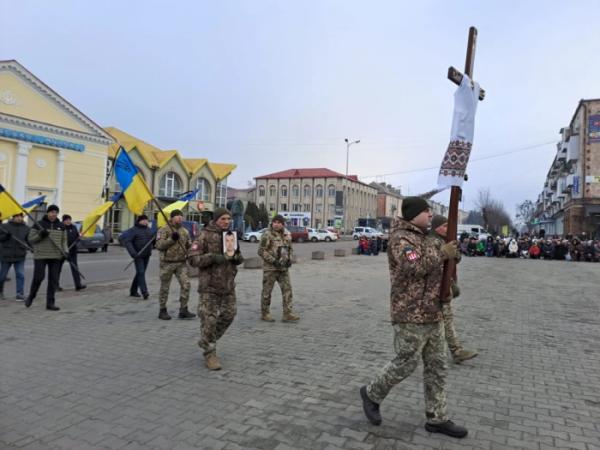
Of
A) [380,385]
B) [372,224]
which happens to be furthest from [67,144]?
[372,224]

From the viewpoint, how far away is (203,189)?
180 ft

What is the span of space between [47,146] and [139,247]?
2897cm

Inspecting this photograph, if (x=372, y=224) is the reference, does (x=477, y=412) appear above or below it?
below

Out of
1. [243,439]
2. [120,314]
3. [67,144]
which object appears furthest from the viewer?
[67,144]

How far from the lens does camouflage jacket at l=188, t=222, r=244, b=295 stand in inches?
200

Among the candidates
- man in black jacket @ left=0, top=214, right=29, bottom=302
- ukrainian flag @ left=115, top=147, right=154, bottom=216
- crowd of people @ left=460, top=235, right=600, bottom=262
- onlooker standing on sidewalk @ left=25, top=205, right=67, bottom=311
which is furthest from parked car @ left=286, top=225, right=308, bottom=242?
onlooker standing on sidewalk @ left=25, top=205, right=67, bottom=311

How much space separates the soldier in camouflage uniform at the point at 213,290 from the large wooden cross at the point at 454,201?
98.2 inches

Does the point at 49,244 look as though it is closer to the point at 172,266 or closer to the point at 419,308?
the point at 172,266

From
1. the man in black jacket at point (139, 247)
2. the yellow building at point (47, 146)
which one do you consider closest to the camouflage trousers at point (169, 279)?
the man in black jacket at point (139, 247)

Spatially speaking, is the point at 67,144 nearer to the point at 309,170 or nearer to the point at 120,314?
the point at 120,314

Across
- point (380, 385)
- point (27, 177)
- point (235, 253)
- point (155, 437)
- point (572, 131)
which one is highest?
point (572, 131)

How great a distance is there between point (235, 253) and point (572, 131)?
52.0 metres

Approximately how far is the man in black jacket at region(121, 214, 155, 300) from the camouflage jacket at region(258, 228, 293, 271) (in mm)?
3209

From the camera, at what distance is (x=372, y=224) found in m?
82.3
